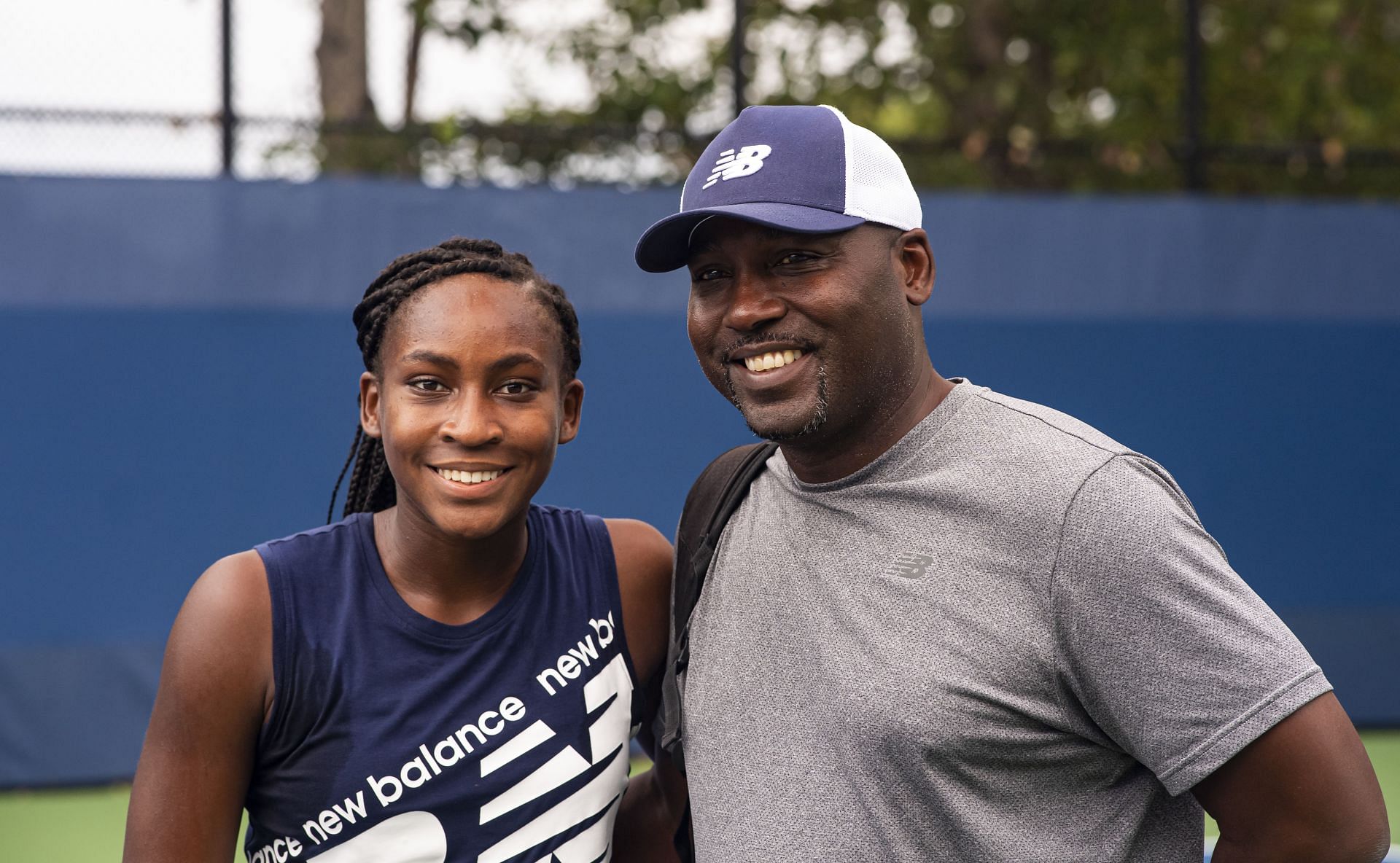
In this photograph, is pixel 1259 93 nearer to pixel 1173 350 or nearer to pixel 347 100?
pixel 1173 350

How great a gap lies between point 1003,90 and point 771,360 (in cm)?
734

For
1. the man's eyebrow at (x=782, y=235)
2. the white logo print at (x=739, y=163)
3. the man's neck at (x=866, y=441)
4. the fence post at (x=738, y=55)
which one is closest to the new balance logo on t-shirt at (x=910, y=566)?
the man's neck at (x=866, y=441)

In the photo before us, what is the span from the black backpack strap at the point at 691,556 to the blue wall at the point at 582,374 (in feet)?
11.6

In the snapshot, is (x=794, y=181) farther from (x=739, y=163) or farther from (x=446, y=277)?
(x=446, y=277)

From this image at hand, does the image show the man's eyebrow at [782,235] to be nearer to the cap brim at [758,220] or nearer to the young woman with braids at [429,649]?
the cap brim at [758,220]

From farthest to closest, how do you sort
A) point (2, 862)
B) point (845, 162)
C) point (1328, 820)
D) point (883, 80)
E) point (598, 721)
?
point (883, 80) < point (2, 862) < point (598, 721) < point (845, 162) < point (1328, 820)

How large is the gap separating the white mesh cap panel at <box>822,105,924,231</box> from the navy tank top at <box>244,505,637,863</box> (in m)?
0.85

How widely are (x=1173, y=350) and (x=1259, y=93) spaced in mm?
3274

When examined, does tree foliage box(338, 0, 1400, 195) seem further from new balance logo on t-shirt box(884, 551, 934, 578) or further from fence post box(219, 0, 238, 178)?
new balance logo on t-shirt box(884, 551, 934, 578)

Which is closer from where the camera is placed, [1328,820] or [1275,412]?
[1328,820]

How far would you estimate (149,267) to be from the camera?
5.96 meters

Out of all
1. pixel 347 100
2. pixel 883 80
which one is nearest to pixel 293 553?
Answer: pixel 347 100

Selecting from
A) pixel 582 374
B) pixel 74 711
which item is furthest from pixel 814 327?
pixel 74 711

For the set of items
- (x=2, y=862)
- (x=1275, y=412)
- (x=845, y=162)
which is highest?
(x=845, y=162)
